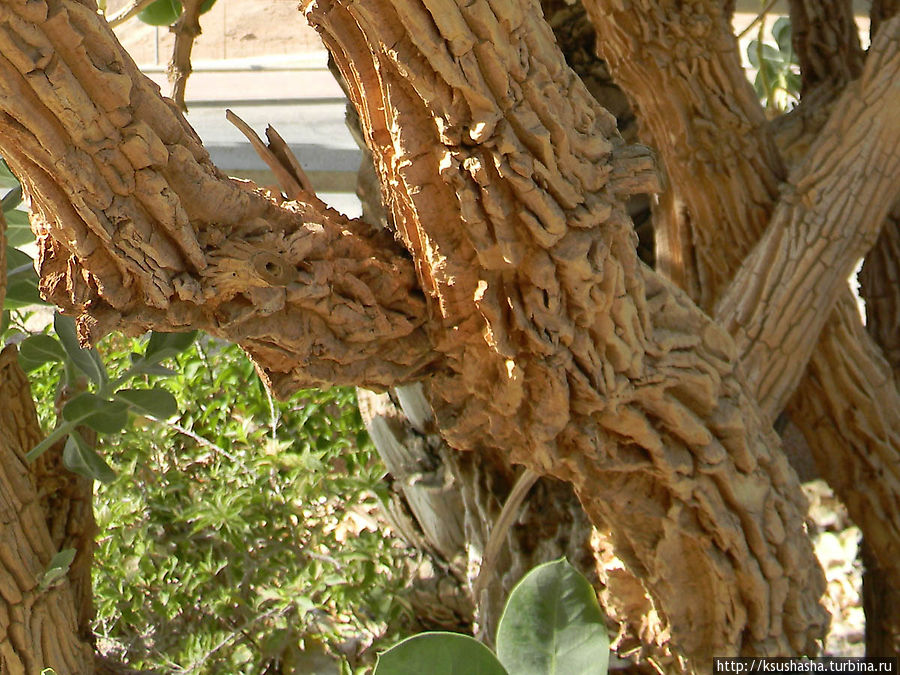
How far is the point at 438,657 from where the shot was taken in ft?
1.80

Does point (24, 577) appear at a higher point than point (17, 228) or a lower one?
lower

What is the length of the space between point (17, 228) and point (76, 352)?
204 mm

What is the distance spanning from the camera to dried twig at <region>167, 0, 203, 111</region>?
36.3 inches

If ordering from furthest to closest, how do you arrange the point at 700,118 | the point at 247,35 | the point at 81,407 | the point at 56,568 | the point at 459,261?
1. the point at 247,35
2. the point at 700,118
3. the point at 81,407
4. the point at 56,568
5. the point at 459,261

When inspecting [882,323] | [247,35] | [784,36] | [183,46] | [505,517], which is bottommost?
[505,517]

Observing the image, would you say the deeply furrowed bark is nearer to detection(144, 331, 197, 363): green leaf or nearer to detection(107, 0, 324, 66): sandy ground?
detection(144, 331, 197, 363): green leaf

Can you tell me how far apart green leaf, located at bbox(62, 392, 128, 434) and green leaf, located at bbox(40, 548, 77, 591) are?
0.45 feet

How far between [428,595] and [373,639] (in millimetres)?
103

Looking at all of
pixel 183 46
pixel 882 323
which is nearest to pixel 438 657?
pixel 183 46

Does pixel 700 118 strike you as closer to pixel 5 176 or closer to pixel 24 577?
pixel 5 176

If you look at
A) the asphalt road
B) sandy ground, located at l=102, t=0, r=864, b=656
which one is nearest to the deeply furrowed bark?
the asphalt road

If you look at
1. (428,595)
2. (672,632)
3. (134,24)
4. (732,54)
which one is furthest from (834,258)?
(134,24)

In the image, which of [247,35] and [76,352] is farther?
[247,35]

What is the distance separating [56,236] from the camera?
56cm
